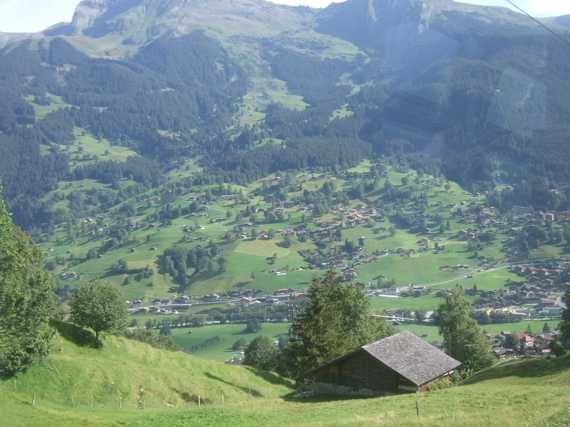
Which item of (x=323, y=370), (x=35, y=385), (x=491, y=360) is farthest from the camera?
(x=491, y=360)

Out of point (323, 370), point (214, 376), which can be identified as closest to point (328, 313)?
point (323, 370)

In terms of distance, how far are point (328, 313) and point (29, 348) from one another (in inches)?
1051

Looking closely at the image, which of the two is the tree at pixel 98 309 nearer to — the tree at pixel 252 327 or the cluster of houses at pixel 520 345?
the cluster of houses at pixel 520 345

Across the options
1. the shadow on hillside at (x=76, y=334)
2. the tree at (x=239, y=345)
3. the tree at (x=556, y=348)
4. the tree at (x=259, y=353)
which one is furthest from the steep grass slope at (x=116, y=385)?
the tree at (x=239, y=345)

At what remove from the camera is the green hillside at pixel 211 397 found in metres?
27.6

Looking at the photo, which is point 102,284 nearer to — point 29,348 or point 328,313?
point 29,348

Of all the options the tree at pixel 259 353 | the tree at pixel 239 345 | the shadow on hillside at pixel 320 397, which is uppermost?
the shadow on hillside at pixel 320 397

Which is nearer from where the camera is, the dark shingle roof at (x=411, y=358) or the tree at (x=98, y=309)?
the dark shingle roof at (x=411, y=358)

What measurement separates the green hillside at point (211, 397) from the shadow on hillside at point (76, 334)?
903 mm

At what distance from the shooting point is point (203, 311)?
7584 inches

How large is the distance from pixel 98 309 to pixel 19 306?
15245 mm

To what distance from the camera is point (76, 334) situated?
55344mm

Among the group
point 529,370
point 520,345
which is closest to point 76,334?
point 529,370

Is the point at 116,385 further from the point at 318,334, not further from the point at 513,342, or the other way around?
the point at 513,342
